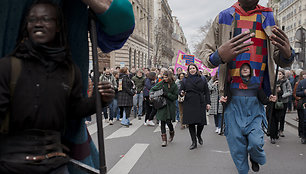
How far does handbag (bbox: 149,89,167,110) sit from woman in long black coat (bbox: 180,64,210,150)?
0.51m

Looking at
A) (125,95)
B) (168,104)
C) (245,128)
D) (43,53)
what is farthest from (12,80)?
(125,95)

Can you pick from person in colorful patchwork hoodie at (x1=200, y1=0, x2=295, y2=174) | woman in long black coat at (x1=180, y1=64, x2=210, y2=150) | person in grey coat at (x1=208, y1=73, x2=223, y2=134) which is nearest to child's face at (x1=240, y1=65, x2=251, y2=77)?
person in colorful patchwork hoodie at (x1=200, y1=0, x2=295, y2=174)

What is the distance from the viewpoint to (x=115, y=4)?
1.71 m

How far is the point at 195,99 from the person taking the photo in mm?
7992

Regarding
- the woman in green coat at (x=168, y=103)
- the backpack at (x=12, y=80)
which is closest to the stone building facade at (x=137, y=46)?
the woman in green coat at (x=168, y=103)

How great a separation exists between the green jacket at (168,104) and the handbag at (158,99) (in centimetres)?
10

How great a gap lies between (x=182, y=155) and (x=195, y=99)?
1730 millimetres

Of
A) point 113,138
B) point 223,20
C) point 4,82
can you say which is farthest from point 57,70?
point 113,138

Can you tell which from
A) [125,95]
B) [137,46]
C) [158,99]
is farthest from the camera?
[137,46]

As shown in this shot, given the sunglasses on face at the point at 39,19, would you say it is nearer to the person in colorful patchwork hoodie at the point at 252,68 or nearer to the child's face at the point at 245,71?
the person in colorful patchwork hoodie at the point at 252,68

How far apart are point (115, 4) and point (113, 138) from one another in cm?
718

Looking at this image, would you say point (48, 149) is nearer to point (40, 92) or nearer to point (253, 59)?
point (40, 92)

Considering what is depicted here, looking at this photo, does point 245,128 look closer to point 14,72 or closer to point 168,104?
point 14,72

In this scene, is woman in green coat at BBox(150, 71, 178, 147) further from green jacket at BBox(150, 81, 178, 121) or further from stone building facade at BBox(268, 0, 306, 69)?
stone building facade at BBox(268, 0, 306, 69)
